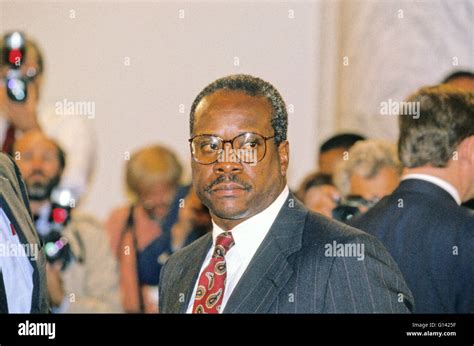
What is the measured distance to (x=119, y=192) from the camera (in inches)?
145

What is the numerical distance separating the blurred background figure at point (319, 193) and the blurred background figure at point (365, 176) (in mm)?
33

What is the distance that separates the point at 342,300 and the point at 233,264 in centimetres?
37

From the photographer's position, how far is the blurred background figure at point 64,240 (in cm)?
341

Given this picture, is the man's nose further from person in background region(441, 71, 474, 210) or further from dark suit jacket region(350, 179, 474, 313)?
person in background region(441, 71, 474, 210)

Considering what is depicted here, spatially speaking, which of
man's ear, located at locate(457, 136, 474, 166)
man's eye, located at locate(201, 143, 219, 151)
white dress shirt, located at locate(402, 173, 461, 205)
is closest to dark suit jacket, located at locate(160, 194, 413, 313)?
man's eye, located at locate(201, 143, 219, 151)

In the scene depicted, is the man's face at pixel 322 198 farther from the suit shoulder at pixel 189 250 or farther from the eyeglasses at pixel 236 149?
the eyeglasses at pixel 236 149

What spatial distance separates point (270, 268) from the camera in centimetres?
239

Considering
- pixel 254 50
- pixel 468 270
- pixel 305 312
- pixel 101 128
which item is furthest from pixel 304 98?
pixel 305 312

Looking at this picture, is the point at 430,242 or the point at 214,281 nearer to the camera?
the point at 214,281

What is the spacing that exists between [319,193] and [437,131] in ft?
2.06

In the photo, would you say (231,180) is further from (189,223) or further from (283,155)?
(189,223)

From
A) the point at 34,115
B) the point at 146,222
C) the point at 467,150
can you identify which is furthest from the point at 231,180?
the point at 34,115
